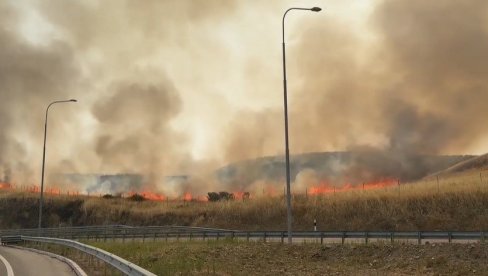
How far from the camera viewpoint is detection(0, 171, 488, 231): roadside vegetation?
174ft

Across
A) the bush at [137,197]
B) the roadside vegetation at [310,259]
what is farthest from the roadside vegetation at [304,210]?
the roadside vegetation at [310,259]

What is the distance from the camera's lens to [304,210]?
2586 inches

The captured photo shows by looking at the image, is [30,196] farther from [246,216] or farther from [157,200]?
[246,216]

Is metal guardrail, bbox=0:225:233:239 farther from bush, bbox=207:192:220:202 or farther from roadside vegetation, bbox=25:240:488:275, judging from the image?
bush, bbox=207:192:220:202

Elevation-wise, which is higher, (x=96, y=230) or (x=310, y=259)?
(x=96, y=230)

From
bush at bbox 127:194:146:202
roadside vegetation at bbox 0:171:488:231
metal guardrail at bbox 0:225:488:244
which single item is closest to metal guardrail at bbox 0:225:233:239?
metal guardrail at bbox 0:225:488:244

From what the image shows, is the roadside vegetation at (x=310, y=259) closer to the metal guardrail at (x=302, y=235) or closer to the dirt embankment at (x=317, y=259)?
the dirt embankment at (x=317, y=259)

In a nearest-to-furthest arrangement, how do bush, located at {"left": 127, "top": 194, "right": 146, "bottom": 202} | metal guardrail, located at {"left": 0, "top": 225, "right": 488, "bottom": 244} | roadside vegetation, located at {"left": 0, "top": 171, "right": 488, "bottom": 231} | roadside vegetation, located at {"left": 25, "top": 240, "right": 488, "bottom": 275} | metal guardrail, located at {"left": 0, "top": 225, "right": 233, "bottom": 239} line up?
roadside vegetation, located at {"left": 25, "top": 240, "right": 488, "bottom": 275} → metal guardrail, located at {"left": 0, "top": 225, "right": 488, "bottom": 244} → roadside vegetation, located at {"left": 0, "top": 171, "right": 488, "bottom": 231} → metal guardrail, located at {"left": 0, "top": 225, "right": 233, "bottom": 239} → bush, located at {"left": 127, "top": 194, "right": 146, "bottom": 202}

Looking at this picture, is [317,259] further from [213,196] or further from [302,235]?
[213,196]

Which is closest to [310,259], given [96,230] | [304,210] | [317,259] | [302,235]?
[317,259]

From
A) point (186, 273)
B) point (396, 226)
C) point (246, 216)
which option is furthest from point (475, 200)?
point (186, 273)

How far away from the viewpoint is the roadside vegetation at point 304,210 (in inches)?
2087

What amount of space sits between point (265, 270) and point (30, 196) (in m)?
87.7

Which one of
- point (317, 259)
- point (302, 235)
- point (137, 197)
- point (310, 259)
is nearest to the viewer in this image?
point (310, 259)
